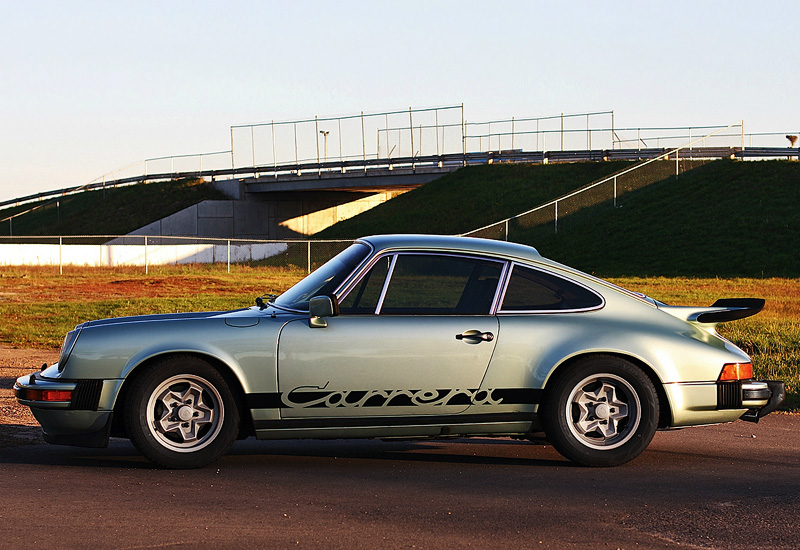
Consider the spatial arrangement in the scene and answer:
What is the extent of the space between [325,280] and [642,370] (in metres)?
2.22

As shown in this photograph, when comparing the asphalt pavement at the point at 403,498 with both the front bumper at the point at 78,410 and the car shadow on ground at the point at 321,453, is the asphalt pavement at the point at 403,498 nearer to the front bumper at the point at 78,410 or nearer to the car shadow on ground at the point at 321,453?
the car shadow on ground at the point at 321,453

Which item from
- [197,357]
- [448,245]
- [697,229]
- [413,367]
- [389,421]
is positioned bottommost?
[389,421]

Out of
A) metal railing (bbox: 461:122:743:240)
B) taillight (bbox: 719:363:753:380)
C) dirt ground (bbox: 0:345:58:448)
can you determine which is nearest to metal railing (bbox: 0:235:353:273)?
metal railing (bbox: 461:122:743:240)

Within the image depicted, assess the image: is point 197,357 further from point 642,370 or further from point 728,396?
point 728,396

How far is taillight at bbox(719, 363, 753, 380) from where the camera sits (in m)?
6.91

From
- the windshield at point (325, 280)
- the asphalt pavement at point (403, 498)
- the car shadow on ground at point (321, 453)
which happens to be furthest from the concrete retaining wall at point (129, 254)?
the asphalt pavement at point (403, 498)

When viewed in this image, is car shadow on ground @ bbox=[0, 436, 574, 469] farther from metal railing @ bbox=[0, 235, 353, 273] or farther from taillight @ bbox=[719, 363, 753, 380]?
metal railing @ bbox=[0, 235, 353, 273]

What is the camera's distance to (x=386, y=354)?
6.57 metres

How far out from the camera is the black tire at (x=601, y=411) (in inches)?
264

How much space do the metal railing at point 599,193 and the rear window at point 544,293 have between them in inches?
1196

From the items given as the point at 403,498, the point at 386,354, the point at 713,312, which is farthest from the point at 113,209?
the point at 403,498

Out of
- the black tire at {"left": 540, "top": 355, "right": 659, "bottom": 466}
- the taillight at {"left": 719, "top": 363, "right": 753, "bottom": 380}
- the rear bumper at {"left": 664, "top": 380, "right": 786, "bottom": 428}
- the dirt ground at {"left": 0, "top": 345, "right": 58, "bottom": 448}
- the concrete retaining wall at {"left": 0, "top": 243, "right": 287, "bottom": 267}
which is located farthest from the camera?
the concrete retaining wall at {"left": 0, "top": 243, "right": 287, "bottom": 267}

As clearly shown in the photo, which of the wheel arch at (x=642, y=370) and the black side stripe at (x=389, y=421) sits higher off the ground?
the wheel arch at (x=642, y=370)

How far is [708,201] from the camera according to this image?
41.6 meters
